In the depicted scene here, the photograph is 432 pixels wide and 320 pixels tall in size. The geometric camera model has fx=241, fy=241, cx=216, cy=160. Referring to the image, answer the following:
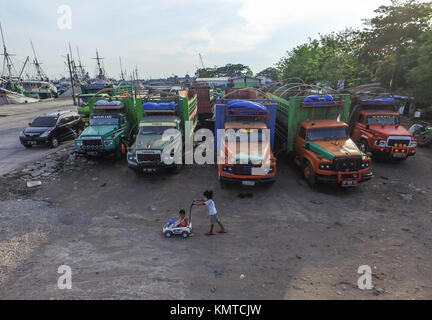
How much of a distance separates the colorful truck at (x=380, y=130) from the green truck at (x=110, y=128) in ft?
37.8

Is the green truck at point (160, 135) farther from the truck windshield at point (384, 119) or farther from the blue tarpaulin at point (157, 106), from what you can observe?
the truck windshield at point (384, 119)

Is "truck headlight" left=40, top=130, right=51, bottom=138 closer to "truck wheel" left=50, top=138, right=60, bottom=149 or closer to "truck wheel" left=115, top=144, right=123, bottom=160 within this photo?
"truck wheel" left=50, top=138, right=60, bottom=149

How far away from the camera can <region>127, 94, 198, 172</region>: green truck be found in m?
9.89

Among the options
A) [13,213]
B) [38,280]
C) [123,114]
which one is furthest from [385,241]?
[123,114]

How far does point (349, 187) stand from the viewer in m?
9.10

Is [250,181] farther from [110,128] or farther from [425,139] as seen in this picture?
[425,139]

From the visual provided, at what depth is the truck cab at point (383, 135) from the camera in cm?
1077

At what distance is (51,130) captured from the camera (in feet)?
47.8

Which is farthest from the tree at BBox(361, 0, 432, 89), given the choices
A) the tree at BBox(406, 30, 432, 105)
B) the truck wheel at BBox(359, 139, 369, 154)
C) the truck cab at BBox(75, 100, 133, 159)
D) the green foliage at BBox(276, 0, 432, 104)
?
the truck cab at BBox(75, 100, 133, 159)

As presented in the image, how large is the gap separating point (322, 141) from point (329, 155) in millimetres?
1255

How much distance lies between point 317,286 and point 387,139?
29.6 ft

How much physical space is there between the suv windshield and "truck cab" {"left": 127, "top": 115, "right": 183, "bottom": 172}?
24.3 feet

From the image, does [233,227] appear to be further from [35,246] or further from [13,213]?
[13,213]

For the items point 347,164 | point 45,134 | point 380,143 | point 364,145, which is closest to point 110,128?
point 45,134
